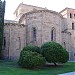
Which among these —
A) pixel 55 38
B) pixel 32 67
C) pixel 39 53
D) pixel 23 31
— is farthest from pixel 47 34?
pixel 32 67

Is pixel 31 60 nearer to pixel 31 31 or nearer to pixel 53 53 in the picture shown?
pixel 53 53

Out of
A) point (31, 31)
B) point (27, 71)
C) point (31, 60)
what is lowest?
point (27, 71)

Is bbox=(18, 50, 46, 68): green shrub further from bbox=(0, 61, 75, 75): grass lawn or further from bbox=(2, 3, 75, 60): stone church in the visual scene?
bbox=(2, 3, 75, 60): stone church

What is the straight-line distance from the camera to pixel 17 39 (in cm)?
3034

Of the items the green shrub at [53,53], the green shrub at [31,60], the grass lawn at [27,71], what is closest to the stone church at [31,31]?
the green shrub at [53,53]

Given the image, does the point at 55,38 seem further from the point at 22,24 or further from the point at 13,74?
the point at 13,74

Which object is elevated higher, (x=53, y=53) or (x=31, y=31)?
(x=31, y=31)

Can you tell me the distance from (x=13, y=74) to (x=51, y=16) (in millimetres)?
15405

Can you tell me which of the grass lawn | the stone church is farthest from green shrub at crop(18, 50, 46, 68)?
the stone church

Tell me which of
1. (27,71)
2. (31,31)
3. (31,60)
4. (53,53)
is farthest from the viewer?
(31,31)

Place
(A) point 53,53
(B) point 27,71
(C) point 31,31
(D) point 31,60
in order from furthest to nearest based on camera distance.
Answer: (C) point 31,31, (A) point 53,53, (D) point 31,60, (B) point 27,71

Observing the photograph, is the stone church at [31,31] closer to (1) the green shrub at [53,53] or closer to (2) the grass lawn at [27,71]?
(1) the green shrub at [53,53]

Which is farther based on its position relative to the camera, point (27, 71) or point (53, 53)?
point (53, 53)

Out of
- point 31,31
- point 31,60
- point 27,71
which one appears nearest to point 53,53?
point 31,60
